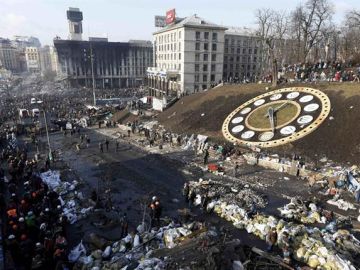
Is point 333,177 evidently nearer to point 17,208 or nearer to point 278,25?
point 17,208

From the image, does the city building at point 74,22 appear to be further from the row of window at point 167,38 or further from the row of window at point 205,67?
the row of window at point 205,67

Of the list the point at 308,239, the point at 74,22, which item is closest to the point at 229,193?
the point at 308,239

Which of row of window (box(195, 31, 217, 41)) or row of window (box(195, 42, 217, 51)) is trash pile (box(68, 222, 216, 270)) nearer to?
row of window (box(195, 42, 217, 51))

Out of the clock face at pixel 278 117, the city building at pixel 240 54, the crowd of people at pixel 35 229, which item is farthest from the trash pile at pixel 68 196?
the city building at pixel 240 54

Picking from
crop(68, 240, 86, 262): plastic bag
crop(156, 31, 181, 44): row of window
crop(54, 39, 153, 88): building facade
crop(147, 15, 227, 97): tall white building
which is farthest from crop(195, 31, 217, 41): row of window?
crop(54, 39, 153, 88): building facade

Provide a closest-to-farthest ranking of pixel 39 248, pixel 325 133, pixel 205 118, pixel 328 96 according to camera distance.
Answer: pixel 39 248 → pixel 325 133 → pixel 328 96 → pixel 205 118

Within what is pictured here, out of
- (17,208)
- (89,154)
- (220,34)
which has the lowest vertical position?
(89,154)

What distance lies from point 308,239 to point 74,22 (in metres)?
200

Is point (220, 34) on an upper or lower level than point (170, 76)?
upper

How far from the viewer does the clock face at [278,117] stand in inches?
1224

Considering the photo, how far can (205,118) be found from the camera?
40781mm

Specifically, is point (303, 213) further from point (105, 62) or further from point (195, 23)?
point (105, 62)

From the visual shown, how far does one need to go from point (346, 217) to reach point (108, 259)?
14.1m

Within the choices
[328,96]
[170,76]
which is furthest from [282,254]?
[170,76]
